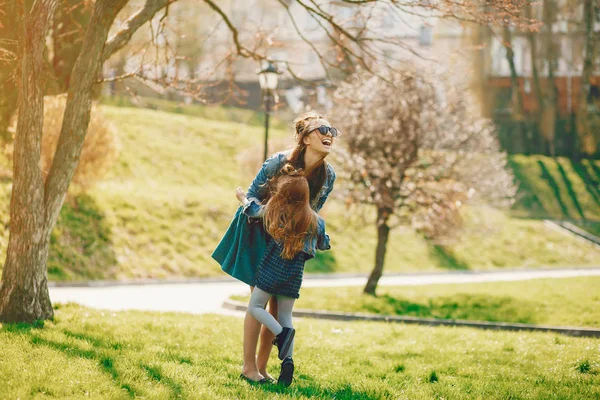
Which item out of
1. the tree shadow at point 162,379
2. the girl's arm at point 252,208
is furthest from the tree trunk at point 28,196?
the girl's arm at point 252,208

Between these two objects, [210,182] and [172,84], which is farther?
[210,182]

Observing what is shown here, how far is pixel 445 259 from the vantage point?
2612cm

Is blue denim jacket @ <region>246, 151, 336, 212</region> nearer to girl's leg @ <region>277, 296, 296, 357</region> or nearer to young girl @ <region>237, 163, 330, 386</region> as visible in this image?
young girl @ <region>237, 163, 330, 386</region>

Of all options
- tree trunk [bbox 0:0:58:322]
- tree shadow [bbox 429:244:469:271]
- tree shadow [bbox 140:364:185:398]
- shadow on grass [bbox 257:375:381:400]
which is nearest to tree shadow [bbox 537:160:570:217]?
tree shadow [bbox 429:244:469:271]

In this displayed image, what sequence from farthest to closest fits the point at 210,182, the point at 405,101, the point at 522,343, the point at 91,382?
the point at 210,182 < the point at 405,101 < the point at 522,343 < the point at 91,382

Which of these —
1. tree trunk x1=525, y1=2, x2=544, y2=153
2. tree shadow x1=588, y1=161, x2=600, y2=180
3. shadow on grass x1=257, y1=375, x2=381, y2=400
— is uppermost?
tree trunk x1=525, y1=2, x2=544, y2=153

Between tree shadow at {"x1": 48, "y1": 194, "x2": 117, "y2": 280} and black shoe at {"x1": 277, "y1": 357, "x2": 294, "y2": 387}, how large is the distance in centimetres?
1222

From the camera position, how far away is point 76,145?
25.4ft

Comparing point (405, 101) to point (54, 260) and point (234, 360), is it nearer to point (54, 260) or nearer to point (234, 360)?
point (54, 260)

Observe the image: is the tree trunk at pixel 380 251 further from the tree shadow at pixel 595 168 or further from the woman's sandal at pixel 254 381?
the tree shadow at pixel 595 168

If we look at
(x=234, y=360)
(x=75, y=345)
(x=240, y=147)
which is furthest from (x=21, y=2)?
(x=240, y=147)

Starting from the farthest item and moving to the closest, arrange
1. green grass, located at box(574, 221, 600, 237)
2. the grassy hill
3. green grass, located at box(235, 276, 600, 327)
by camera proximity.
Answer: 1. green grass, located at box(574, 221, 600, 237)
2. the grassy hill
3. green grass, located at box(235, 276, 600, 327)

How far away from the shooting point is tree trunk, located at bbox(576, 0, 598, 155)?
3828 centimetres

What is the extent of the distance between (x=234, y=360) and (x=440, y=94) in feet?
40.4
